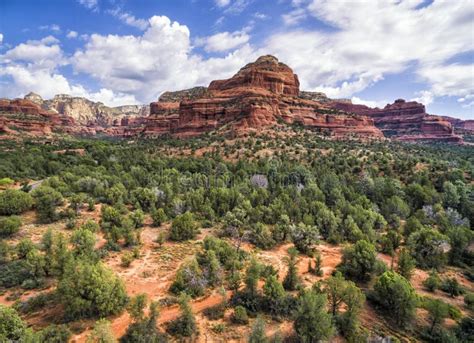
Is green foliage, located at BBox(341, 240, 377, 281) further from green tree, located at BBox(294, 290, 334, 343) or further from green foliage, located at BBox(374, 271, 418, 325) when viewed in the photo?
green tree, located at BBox(294, 290, 334, 343)

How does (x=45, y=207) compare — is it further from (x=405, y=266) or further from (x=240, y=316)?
(x=405, y=266)

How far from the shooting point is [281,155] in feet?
222

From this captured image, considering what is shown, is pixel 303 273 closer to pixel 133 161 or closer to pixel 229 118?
pixel 133 161

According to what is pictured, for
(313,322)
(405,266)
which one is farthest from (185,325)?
(405,266)

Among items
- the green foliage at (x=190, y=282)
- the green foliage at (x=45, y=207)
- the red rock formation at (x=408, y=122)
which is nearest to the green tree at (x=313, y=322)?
the green foliage at (x=190, y=282)

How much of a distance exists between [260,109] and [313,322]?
8053cm

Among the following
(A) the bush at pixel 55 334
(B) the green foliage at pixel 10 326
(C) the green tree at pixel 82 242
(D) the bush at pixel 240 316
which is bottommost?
(D) the bush at pixel 240 316

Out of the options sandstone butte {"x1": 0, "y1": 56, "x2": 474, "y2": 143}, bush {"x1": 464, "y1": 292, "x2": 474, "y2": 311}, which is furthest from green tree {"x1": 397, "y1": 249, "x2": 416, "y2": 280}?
sandstone butte {"x1": 0, "y1": 56, "x2": 474, "y2": 143}

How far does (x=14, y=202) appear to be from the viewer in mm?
30172

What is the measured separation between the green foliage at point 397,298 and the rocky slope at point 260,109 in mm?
69900

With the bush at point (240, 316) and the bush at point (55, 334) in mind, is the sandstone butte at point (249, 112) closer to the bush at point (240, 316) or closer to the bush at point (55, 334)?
the bush at point (240, 316)

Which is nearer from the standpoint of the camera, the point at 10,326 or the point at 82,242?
the point at 10,326

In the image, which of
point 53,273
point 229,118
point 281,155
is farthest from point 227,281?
point 229,118

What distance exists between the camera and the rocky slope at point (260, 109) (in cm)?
9039
